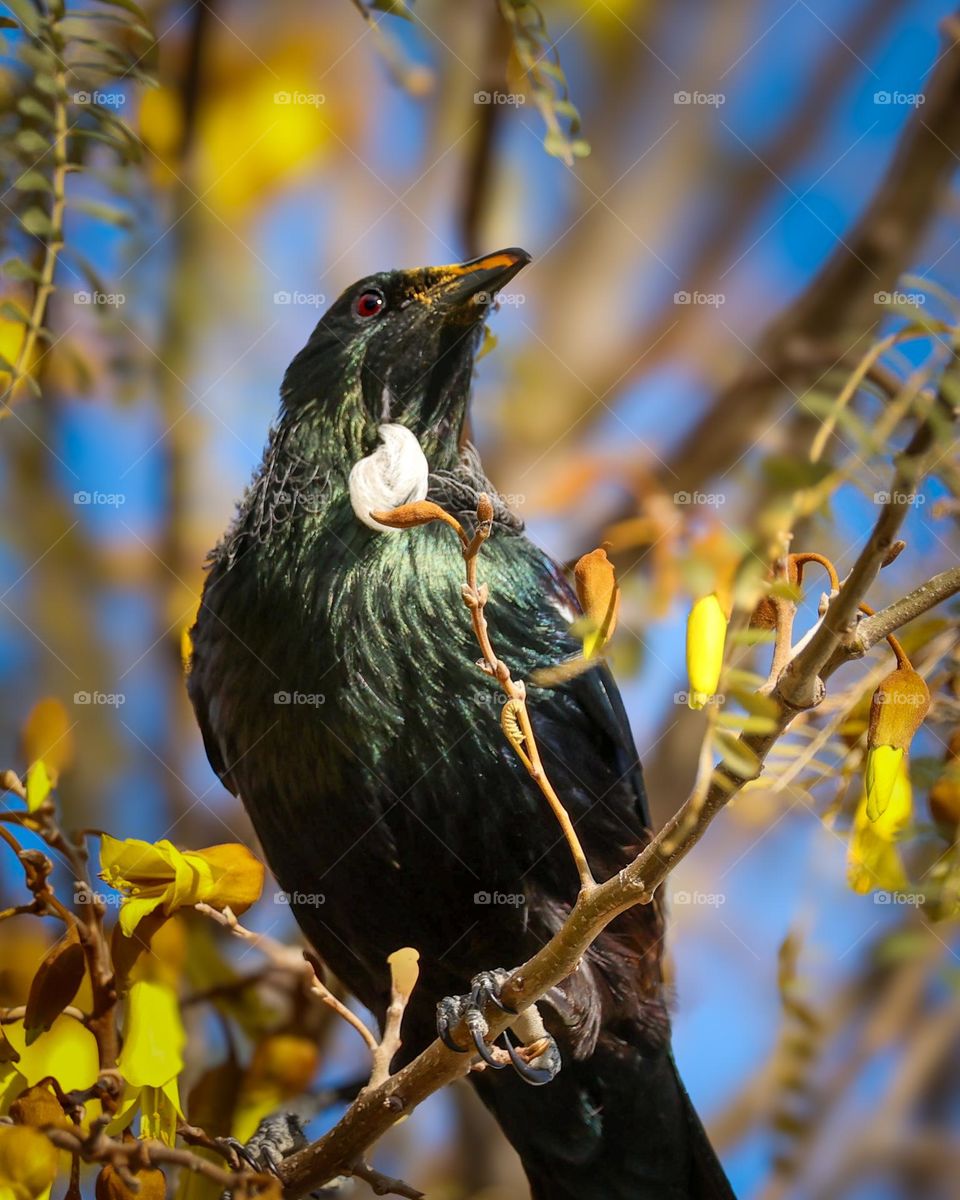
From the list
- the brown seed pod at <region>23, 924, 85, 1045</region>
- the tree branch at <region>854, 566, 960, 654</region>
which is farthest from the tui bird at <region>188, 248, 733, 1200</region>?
the tree branch at <region>854, 566, 960, 654</region>

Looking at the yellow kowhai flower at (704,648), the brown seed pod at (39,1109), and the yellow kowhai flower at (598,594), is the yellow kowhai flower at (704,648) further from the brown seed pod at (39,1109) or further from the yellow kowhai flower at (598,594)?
the brown seed pod at (39,1109)

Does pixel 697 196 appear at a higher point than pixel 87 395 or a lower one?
higher

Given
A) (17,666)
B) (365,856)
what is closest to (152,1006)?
(365,856)

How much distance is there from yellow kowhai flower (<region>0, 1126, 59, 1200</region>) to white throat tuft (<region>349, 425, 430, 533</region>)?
0.92 metres

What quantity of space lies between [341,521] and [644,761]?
42.4 inches

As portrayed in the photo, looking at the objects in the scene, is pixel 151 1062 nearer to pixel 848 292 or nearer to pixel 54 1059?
pixel 54 1059

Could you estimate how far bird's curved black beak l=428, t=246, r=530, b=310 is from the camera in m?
1.97

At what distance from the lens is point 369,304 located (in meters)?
2.13

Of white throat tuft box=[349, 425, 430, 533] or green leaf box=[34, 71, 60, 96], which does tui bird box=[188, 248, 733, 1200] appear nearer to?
white throat tuft box=[349, 425, 430, 533]

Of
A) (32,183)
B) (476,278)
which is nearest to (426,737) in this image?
(476,278)

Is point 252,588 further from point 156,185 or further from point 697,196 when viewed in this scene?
point 697,196

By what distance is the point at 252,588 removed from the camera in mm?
1979

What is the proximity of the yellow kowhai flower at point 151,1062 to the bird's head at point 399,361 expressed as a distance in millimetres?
905

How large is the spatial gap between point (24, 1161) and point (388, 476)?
41.2 inches
